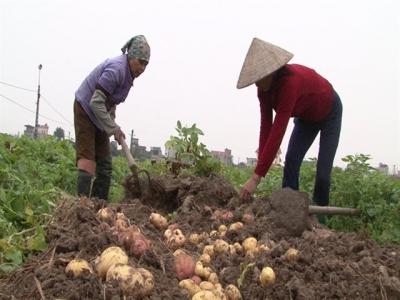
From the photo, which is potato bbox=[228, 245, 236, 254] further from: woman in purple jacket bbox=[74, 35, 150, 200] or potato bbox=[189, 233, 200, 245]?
woman in purple jacket bbox=[74, 35, 150, 200]

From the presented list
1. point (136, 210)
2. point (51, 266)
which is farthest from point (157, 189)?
point (51, 266)

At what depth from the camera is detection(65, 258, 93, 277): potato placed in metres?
1.99

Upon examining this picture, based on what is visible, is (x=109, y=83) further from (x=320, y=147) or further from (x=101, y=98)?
(x=320, y=147)

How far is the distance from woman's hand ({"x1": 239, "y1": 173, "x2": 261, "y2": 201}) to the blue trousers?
849 millimetres

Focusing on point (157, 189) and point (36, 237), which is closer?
point (36, 237)

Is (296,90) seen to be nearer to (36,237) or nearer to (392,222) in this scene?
(392,222)

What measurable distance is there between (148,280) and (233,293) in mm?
541

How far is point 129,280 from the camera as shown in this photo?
193 centimetres

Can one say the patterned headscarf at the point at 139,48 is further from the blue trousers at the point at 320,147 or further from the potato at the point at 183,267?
the potato at the point at 183,267

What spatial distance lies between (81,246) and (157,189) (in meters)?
2.43

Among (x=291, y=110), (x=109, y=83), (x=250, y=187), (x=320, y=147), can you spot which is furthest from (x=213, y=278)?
(x=109, y=83)

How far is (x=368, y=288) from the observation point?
2.27 m

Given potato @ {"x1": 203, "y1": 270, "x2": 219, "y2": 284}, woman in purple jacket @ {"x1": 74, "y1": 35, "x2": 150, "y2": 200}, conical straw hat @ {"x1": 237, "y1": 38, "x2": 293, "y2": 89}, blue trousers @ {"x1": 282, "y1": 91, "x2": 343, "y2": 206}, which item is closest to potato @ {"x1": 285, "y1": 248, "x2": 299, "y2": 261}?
potato @ {"x1": 203, "y1": 270, "x2": 219, "y2": 284}

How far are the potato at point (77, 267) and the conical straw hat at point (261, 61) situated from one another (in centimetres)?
221
